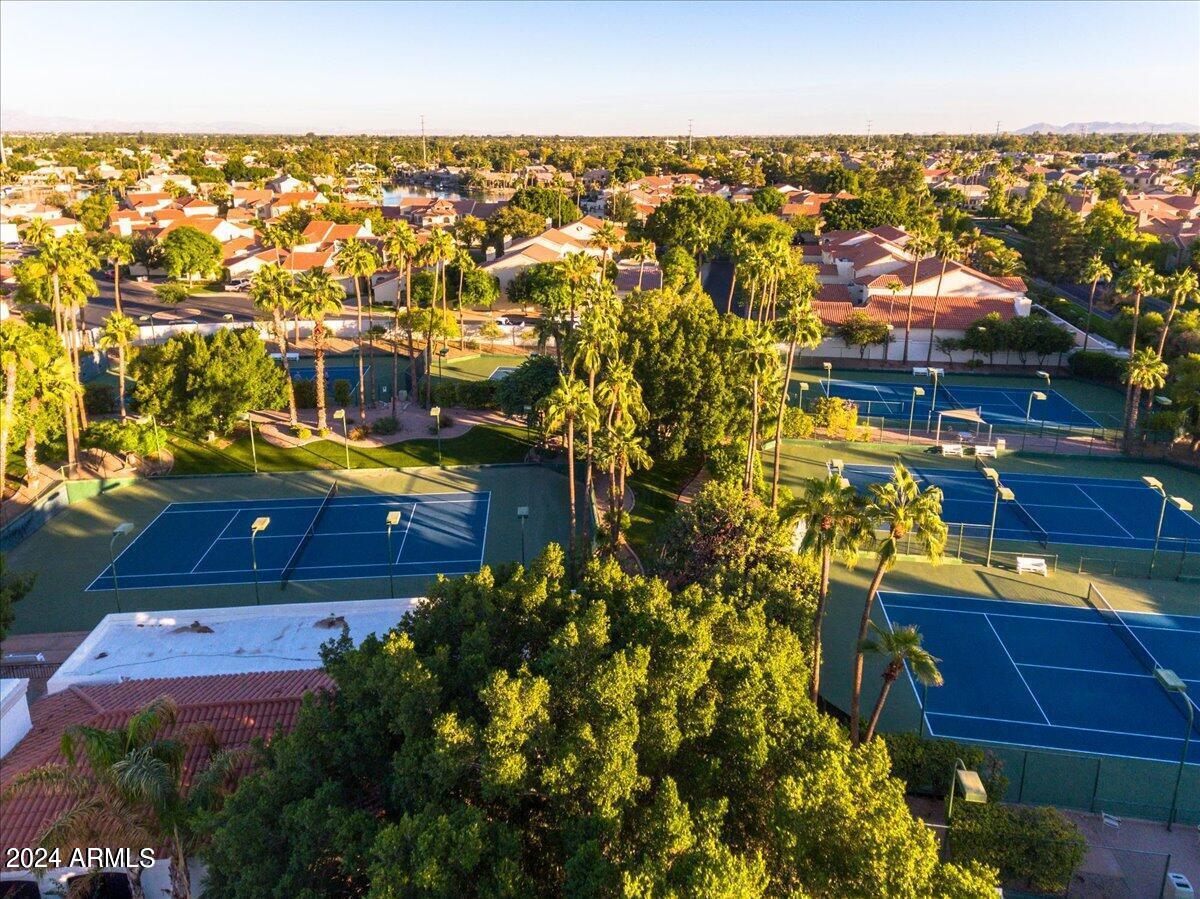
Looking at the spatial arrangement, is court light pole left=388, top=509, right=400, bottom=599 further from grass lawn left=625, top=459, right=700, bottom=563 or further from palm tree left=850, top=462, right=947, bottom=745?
palm tree left=850, top=462, right=947, bottom=745

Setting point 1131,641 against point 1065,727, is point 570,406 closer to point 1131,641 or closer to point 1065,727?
point 1065,727

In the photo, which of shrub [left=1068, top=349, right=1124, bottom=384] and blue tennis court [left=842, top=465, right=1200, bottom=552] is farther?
shrub [left=1068, top=349, right=1124, bottom=384]

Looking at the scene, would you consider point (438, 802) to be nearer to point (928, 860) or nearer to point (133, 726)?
point (133, 726)

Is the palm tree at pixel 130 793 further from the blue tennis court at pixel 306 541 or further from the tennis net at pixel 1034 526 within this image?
the tennis net at pixel 1034 526

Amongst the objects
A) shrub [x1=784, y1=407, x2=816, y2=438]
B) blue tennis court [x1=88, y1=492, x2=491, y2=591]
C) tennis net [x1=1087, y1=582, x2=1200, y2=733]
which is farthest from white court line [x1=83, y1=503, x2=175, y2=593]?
tennis net [x1=1087, y1=582, x2=1200, y2=733]

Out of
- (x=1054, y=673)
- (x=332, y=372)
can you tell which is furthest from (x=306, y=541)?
(x=1054, y=673)
